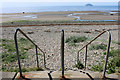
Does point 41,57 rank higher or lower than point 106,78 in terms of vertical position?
lower

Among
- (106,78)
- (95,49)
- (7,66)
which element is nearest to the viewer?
(106,78)

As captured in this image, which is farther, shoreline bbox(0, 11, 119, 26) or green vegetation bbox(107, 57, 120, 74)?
shoreline bbox(0, 11, 119, 26)

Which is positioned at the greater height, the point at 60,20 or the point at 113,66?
the point at 60,20

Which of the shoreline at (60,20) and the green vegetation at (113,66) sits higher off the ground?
the shoreline at (60,20)

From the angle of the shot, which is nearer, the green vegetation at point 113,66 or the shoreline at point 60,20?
the green vegetation at point 113,66

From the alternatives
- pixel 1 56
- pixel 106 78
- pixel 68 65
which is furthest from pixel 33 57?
pixel 106 78

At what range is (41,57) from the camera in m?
6.11

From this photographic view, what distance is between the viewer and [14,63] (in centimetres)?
528

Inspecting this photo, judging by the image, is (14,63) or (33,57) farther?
(33,57)

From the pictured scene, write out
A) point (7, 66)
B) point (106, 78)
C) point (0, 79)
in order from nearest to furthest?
point (106, 78)
point (0, 79)
point (7, 66)

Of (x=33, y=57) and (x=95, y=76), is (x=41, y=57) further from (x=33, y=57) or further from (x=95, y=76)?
(x=95, y=76)

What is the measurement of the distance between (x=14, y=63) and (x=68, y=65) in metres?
2.22

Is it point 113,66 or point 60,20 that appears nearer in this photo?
point 113,66

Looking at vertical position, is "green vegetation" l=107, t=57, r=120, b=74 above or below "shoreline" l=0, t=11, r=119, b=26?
below
